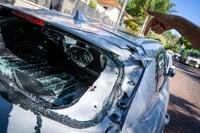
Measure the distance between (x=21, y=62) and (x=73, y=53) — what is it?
0.63 meters

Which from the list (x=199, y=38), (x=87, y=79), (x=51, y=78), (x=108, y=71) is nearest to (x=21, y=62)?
(x=51, y=78)

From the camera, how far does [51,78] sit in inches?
99.0

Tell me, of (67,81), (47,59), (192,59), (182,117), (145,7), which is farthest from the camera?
(145,7)

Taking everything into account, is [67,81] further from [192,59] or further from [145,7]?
[145,7]

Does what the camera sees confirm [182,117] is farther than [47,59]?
Yes

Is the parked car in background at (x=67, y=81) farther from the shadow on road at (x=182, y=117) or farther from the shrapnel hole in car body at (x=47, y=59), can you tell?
the shadow on road at (x=182, y=117)

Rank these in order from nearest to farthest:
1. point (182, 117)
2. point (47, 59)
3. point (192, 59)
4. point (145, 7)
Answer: point (47, 59)
point (182, 117)
point (192, 59)
point (145, 7)

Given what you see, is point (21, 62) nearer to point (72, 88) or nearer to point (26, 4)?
point (72, 88)

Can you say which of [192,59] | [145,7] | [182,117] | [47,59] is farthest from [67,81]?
[145,7]

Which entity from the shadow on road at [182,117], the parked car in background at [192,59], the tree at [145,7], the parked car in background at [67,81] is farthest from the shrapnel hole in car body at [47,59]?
the tree at [145,7]

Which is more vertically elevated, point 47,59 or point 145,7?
point 145,7

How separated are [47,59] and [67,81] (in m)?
0.55

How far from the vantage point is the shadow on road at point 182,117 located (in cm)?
525

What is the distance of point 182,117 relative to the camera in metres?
6.19
